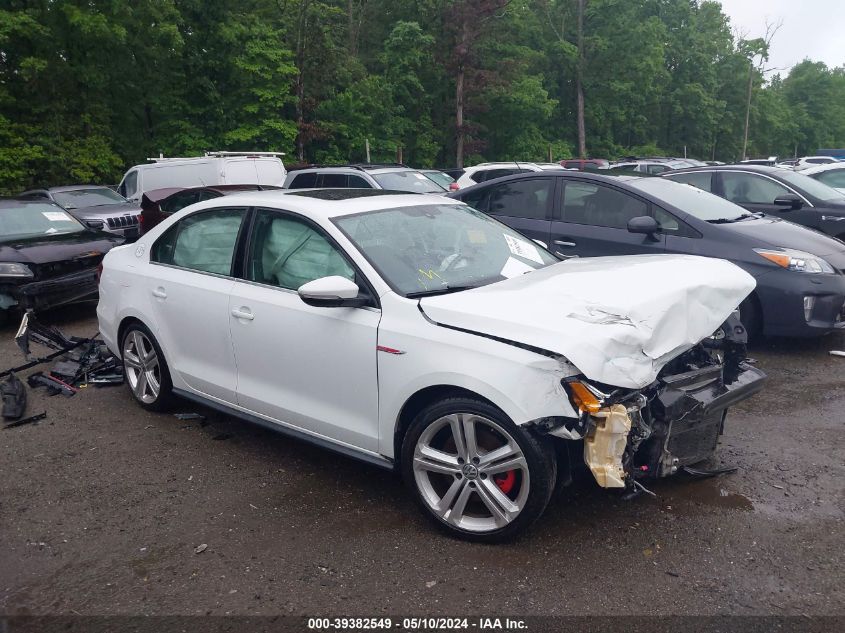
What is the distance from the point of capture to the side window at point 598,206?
7113 mm

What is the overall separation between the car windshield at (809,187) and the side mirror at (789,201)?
22cm

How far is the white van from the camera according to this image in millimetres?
14484

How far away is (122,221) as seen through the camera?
48.0ft

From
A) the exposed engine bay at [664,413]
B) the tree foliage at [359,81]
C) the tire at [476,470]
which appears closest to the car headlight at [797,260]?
the exposed engine bay at [664,413]

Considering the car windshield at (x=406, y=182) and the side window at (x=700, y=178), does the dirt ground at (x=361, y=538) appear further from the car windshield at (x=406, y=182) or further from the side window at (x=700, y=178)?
the car windshield at (x=406, y=182)

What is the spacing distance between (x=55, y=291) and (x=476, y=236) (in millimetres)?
5649

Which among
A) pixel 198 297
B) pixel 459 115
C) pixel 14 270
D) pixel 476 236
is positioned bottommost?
pixel 14 270

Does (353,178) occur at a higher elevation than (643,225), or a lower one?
higher

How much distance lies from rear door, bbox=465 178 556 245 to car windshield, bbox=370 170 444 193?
5095 mm

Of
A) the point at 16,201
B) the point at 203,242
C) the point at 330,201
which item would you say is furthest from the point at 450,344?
the point at 16,201

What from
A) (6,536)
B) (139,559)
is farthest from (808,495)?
(6,536)

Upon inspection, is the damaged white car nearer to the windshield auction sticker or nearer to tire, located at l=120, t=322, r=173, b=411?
the windshield auction sticker

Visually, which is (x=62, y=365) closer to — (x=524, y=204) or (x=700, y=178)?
(x=524, y=204)

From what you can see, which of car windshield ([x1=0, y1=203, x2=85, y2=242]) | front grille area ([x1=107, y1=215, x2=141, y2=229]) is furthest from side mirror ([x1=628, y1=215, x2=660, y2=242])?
front grille area ([x1=107, y1=215, x2=141, y2=229])
